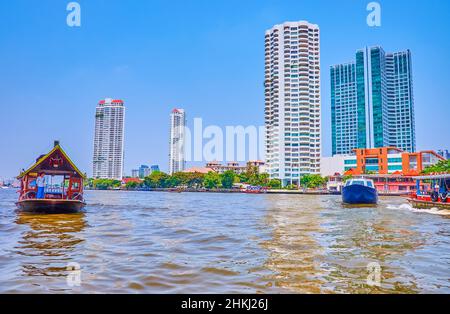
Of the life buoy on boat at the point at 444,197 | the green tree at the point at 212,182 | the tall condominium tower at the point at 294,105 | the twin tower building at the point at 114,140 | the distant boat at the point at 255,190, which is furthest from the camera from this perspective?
the twin tower building at the point at 114,140

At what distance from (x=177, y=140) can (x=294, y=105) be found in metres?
61.4

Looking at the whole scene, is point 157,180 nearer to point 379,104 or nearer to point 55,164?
point 379,104

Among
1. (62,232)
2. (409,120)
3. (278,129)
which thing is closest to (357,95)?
(409,120)

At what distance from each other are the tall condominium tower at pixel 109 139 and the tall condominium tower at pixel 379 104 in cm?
9733

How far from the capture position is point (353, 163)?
315ft

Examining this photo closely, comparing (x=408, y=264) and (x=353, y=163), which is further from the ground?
(x=353, y=163)

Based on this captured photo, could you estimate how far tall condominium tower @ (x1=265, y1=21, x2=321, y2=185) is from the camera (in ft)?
368

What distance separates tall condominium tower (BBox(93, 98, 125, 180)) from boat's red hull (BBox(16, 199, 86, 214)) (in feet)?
469

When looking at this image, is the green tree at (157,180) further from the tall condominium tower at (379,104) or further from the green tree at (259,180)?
the tall condominium tower at (379,104)

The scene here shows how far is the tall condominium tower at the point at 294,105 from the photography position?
11212cm

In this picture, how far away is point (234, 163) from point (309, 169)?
54.7m

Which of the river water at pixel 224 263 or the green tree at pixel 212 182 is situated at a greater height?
the green tree at pixel 212 182

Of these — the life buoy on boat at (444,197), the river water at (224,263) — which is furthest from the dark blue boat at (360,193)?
the river water at (224,263)
